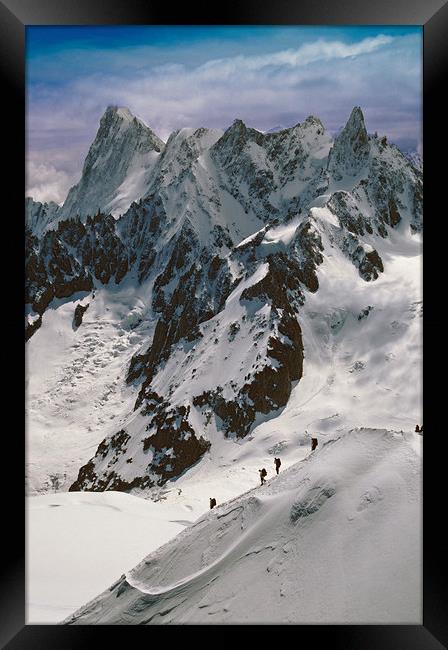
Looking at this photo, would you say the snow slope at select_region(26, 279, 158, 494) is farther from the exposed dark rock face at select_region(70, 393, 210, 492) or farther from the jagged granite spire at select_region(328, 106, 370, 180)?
the jagged granite spire at select_region(328, 106, 370, 180)

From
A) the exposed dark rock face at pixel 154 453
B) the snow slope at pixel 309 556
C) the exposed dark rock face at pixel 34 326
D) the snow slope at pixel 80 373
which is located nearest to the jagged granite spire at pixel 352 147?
the snow slope at pixel 80 373

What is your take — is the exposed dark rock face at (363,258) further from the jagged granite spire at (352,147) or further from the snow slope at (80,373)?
the snow slope at (80,373)

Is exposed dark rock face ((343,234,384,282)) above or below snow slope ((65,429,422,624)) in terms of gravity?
above

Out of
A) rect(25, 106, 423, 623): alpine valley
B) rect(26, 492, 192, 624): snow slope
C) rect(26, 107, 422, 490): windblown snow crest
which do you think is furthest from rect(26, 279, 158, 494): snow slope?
rect(26, 492, 192, 624): snow slope

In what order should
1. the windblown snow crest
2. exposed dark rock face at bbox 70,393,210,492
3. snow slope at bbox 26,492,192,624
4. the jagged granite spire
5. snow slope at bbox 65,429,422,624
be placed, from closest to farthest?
snow slope at bbox 65,429,422,624 → snow slope at bbox 26,492,192,624 → exposed dark rock face at bbox 70,393,210,492 → the windblown snow crest → the jagged granite spire

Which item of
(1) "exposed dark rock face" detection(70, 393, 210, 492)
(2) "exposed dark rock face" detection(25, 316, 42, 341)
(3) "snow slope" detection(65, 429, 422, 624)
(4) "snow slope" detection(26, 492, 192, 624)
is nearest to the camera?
(3) "snow slope" detection(65, 429, 422, 624)

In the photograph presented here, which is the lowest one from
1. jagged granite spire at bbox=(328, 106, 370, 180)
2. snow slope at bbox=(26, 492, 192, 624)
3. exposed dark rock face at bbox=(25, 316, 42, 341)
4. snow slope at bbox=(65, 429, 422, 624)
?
snow slope at bbox=(26, 492, 192, 624)
